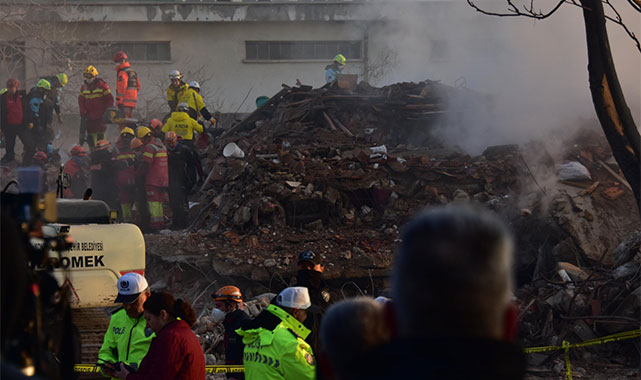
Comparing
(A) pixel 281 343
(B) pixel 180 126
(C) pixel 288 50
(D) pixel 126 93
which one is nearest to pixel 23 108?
(D) pixel 126 93

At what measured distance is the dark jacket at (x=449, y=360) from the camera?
1584mm

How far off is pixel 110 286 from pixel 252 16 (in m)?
23.0

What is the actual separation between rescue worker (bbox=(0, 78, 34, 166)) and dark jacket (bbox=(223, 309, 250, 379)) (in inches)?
491

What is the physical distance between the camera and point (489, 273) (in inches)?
65.2

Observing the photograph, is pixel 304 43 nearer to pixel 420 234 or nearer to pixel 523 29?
pixel 523 29

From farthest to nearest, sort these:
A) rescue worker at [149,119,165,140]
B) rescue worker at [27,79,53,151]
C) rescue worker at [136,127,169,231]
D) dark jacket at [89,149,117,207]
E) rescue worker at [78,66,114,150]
Answer: rescue worker at [78,66,114,150]
rescue worker at [27,79,53,151]
rescue worker at [149,119,165,140]
dark jacket at [89,149,117,207]
rescue worker at [136,127,169,231]

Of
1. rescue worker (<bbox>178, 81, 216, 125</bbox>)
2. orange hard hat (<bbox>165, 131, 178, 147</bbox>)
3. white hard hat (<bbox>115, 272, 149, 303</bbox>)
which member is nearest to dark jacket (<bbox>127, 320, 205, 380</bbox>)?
white hard hat (<bbox>115, 272, 149, 303</bbox>)

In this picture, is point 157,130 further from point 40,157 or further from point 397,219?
point 397,219

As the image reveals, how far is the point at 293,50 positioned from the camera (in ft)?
96.8

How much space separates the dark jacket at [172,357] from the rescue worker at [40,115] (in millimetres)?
13913

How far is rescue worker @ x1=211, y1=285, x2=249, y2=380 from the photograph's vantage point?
5.87 meters

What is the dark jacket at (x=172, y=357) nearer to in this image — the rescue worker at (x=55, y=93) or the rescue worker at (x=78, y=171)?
the rescue worker at (x=78, y=171)

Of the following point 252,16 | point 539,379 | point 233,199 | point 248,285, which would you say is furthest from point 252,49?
point 539,379

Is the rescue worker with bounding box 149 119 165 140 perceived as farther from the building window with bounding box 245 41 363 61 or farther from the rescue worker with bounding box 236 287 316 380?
the building window with bounding box 245 41 363 61
